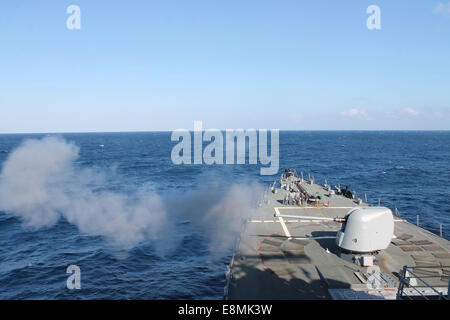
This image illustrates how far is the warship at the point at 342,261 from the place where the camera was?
1842 cm

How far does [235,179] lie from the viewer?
86000 mm

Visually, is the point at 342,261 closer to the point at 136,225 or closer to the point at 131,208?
the point at 136,225

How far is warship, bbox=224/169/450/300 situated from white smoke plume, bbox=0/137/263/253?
41.6 ft

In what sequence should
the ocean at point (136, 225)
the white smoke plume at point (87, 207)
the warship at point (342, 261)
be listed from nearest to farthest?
the warship at point (342, 261), the ocean at point (136, 225), the white smoke plume at point (87, 207)

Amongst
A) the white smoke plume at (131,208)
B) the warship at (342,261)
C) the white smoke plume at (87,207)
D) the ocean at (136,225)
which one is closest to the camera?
the warship at (342,261)

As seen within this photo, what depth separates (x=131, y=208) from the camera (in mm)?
54125

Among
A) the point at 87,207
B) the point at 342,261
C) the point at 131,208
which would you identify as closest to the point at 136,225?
the point at 131,208

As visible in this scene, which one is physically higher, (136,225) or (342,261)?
(342,261)

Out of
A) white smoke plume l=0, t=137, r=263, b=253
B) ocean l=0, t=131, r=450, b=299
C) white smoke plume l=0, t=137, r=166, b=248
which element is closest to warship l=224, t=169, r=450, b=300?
ocean l=0, t=131, r=450, b=299

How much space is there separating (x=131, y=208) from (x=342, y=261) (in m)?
40.4

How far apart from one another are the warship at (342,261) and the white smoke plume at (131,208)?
12.7 m

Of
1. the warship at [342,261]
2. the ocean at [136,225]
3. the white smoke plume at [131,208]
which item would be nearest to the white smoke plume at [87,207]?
the white smoke plume at [131,208]

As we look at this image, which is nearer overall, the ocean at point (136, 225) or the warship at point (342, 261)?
the warship at point (342, 261)

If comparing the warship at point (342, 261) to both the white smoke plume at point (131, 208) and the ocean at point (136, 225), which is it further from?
the white smoke plume at point (131, 208)
